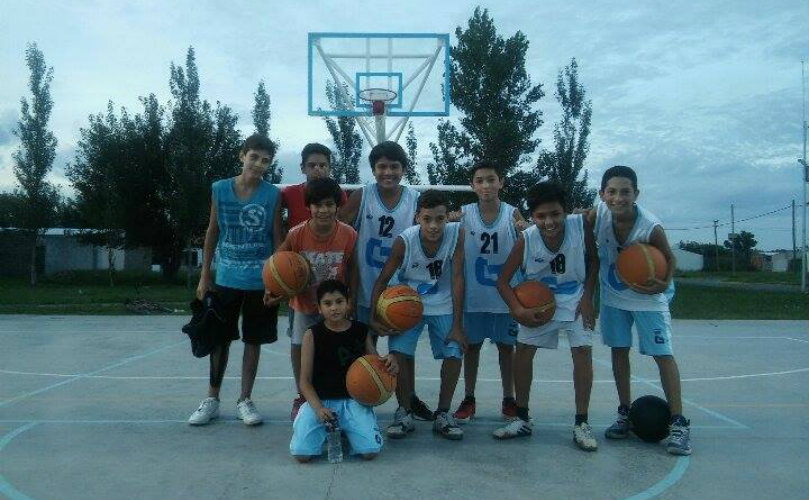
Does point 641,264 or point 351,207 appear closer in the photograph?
point 641,264

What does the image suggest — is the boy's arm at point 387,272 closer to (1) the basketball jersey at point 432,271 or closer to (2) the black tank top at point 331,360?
(1) the basketball jersey at point 432,271

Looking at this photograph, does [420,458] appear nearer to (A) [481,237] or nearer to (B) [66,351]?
(A) [481,237]

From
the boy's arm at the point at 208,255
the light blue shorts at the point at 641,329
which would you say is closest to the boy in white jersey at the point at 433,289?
the light blue shorts at the point at 641,329

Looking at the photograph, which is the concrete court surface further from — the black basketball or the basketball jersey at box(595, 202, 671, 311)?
the basketball jersey at box(595, 202, 671, 311)

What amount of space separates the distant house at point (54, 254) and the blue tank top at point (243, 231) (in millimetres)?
25464

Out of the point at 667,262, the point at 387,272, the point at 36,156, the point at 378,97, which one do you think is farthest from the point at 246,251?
the point at 36,156

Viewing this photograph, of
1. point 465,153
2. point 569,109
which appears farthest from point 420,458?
point 569,109

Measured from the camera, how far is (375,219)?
451 centimetres

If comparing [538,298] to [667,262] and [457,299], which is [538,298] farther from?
[667,262]

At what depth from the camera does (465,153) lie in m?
19.9

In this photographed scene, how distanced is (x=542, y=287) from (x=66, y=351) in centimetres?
621

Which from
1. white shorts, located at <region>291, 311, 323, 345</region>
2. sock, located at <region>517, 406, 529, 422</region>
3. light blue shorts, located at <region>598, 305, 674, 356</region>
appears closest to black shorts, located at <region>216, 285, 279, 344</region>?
white shorts, located at <region>291, 311, 323, 345</region>

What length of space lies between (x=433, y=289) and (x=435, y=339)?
317 mm

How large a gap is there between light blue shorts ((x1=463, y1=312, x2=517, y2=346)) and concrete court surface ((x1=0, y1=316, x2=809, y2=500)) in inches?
22.5
